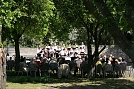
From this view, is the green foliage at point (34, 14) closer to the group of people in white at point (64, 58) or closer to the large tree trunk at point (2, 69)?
the group of people in white at point (64, 58)

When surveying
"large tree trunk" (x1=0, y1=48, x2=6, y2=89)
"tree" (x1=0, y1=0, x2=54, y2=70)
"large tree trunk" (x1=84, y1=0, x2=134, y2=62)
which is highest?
"tree" (x1=0, y1=0, x2=54, y2=70)

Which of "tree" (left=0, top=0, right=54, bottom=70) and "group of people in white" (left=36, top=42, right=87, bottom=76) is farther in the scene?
"group of people in white" (left=36, top=42, right=87, bottom=76)

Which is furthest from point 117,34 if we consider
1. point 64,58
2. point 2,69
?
point 64,58

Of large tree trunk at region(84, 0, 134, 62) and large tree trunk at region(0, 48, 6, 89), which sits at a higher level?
large tree trunk at region(84, 0, 134, 62)

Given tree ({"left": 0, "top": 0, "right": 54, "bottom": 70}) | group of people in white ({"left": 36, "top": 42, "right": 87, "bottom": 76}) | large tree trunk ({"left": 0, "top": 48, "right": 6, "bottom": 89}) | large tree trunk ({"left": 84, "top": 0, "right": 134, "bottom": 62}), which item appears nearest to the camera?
large tree trunk ({"left": 84, "top": 0, "right": 134, "bottom": 62})

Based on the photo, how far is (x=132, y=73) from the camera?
21094 mm

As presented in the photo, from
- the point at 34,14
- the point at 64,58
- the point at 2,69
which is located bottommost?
the point at 2,69

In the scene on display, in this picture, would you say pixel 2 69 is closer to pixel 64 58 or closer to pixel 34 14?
pixel 34 14

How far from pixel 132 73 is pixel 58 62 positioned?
5.42 metres

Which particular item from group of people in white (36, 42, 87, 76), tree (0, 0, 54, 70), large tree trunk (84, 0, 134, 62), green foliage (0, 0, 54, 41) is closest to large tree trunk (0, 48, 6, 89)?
large tree trunk (84, 0, 134, 62)

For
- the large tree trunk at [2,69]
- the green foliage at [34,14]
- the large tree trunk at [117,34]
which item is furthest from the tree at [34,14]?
the large tree trunk at [117,34]

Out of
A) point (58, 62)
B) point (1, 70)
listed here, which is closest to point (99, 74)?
point (58, 62)

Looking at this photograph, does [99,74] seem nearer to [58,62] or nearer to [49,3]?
[58,62]

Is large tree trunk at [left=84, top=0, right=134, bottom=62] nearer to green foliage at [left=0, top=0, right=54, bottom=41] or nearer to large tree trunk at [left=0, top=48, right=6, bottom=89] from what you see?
large tree trunk at [left=0, top=48, right=6, bottom=89]
